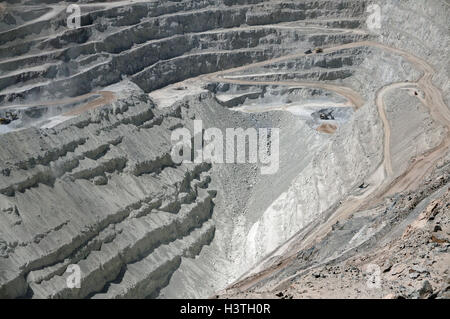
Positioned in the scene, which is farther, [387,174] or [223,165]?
[223,165]

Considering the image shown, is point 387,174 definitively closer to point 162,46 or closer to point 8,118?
point 8,118

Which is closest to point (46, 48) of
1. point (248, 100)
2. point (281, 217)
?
point (248, 100)

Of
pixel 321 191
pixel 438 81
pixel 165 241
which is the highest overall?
pixel 438 81

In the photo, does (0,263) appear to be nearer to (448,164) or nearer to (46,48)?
(448,164)

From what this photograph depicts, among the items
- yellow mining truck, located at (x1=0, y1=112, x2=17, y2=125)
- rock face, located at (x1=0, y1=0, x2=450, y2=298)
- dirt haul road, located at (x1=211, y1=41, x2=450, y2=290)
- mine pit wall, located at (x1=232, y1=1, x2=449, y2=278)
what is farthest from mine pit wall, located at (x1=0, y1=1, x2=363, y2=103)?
mine pit wall, located at (x1=232, y1=1, x2=449, y2=278)

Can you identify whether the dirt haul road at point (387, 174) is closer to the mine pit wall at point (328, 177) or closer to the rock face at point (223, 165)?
the rock face at point (223, 165)

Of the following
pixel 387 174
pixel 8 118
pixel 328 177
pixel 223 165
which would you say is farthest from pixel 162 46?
pixel 387 174

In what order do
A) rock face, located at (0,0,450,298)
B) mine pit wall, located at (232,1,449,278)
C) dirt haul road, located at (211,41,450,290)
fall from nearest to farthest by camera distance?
rock face, located at (0,0,450,298)
dirt haul road, located at (211,41,450,290)
mine pit wall, located at (232,1,449,278)

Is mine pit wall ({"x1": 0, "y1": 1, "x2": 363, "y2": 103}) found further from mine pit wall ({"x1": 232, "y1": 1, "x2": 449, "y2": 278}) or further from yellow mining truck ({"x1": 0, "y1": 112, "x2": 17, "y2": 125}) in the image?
mine pit wall ({"x1": 232, "y1": 1, "x2": 449, "y2": 278})
